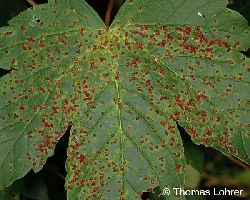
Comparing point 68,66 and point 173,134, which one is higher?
point 68,66

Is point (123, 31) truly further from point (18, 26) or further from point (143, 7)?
point (18, 26)

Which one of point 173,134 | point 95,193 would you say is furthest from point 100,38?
point 95,193

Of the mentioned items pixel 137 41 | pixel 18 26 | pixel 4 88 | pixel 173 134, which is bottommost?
pixel 173 134

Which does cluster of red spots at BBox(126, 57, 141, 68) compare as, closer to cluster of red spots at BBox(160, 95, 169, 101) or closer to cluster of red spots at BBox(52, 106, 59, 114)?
cluster of red spots at BBox(160, 95, 169, 101)

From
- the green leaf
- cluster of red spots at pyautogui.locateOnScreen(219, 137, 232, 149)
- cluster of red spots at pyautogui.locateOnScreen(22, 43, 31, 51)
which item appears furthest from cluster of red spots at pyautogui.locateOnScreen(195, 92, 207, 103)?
cluster of red spots at pyautogui.locateOnScreen(22, 43, 31, 51)

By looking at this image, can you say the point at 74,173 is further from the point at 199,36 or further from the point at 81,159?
the point at 199,36

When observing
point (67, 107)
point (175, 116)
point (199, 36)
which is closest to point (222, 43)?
point (199, 36)

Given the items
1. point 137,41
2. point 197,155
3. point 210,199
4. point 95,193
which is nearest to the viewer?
point 95,193

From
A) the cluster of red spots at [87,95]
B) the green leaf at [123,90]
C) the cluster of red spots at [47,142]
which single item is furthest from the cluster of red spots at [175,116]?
the cluster of red spots at [47,142]

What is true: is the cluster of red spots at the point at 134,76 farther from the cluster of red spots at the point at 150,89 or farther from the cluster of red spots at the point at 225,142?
the cluster of red spots at the point at 225,142
